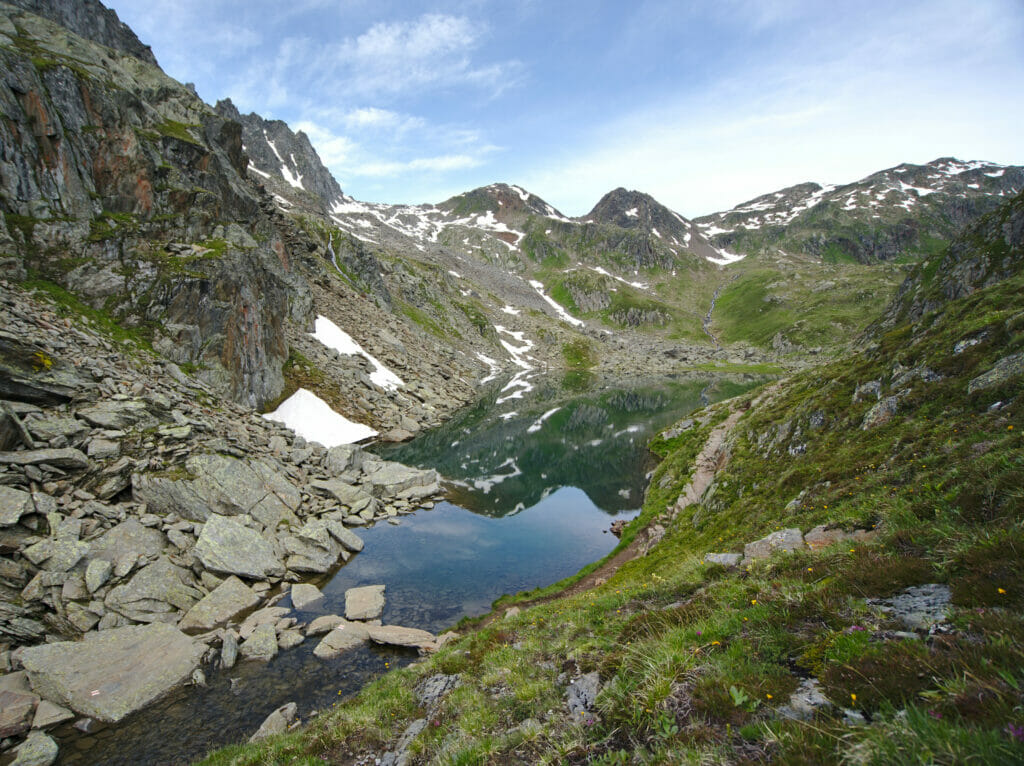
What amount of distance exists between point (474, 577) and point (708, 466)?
19138 millimetres

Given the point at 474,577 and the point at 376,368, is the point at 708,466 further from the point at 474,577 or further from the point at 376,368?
the point at 376,368

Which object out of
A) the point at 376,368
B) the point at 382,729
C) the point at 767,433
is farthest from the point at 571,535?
the point at 376,368

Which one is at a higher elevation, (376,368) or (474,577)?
(376,368)

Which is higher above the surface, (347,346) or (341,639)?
(347,346)

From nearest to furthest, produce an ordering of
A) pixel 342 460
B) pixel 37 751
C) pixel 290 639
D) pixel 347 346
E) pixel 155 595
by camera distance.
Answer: pixel 37 751 < pixel 290 639 < pixel 155 595 < pixel 342 460 < pixel 347 346

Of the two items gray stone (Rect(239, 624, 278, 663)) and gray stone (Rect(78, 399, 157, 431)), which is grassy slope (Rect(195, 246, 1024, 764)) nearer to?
gray stone (Rect(239, 624, 278, 663))

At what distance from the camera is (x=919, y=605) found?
19.8ft

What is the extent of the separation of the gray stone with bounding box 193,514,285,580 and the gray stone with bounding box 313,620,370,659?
6997 mm

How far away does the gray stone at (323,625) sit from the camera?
21.1 metres

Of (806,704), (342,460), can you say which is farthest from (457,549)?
(806,704)

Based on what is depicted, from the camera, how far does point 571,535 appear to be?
114ft

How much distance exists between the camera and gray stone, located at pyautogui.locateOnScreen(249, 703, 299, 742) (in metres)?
13.9

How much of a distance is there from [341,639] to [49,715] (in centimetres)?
962

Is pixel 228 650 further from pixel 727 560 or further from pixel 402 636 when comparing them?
pixel 727 560
